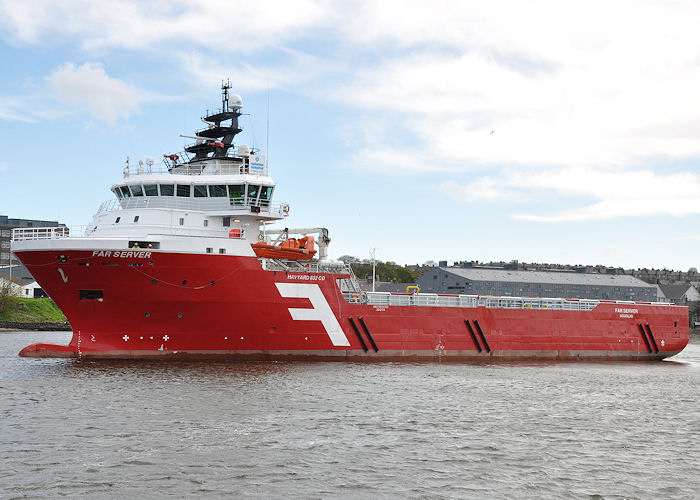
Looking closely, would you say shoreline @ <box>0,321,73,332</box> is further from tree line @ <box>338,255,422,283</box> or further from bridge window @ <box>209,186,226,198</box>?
tree line @ <box>338,255,422,283</box>

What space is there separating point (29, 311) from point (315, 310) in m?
42.4

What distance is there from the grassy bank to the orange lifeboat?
40213mm

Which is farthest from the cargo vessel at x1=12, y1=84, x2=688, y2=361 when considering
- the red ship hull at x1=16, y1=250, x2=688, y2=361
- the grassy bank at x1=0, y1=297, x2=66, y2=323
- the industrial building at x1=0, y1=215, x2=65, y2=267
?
the industrial building at x1=0, y1=215, x2=65, y2=267

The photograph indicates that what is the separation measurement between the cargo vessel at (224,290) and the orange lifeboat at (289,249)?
0.05 m

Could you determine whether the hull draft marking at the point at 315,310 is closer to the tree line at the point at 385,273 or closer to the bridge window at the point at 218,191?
the bridge window at the point at 218,191

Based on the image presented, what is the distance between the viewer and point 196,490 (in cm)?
1245

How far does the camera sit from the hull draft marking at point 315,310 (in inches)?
1062

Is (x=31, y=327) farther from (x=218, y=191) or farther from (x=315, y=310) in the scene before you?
(x=315, y=310)

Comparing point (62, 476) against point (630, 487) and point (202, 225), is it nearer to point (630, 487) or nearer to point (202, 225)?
point (630, 487)

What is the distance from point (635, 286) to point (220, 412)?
253 feet

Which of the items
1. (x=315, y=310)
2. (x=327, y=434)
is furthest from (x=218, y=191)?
(x=327, y=434)

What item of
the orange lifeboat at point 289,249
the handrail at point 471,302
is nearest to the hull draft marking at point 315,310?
the orange lifeboat at point 289,249

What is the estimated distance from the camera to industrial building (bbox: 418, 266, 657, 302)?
7681 centimetres

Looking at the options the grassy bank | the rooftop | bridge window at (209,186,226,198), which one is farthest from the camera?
the rooftop
